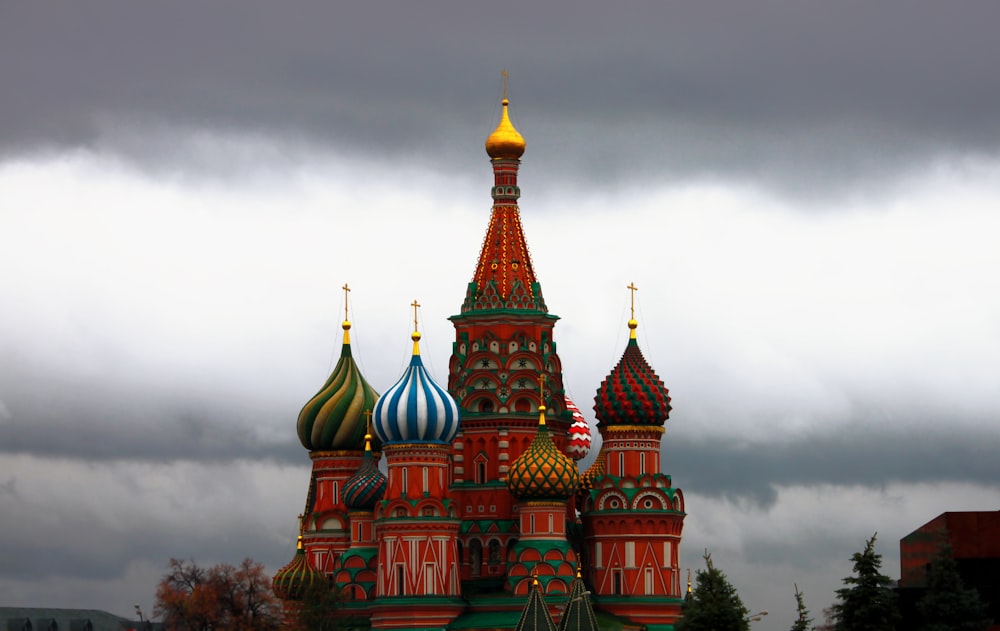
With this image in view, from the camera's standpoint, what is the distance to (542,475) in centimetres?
8069

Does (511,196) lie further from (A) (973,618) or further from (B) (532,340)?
(A) (973,618)

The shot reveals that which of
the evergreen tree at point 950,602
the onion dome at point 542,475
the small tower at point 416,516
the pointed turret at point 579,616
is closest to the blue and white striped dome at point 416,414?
the small tower at point 416,516

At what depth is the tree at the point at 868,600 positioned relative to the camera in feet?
229

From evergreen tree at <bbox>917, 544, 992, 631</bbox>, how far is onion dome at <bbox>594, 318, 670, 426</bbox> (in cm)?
1611

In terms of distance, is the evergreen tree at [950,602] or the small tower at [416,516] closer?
the evergreen tree at [950,602]

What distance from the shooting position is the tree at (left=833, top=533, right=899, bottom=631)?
229 ft

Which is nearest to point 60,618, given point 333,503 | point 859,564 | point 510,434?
point 333,503

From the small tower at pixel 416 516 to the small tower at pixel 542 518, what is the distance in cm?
217

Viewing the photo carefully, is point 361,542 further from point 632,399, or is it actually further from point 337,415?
point 632,399

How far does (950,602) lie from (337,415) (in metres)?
27.3

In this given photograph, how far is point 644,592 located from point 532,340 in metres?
9.38

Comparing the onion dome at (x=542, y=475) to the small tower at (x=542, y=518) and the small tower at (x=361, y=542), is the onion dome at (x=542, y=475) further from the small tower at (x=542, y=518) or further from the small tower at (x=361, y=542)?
the small tower at (x=361, y=542)

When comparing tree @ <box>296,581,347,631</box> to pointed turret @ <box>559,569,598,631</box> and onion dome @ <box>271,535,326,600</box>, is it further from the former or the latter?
pointed turret @ <box>559,569,598,631</box>

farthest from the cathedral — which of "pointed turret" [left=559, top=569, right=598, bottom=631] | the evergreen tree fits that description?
the evergreen tree
